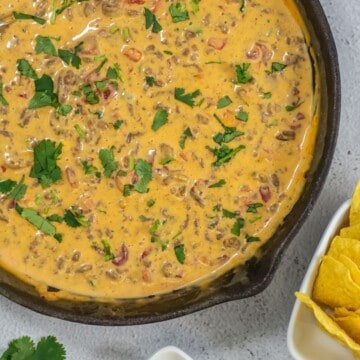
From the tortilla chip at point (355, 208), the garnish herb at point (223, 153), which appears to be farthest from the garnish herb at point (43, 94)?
the tortilla chip at point (355, 208)

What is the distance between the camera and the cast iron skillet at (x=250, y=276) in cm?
248

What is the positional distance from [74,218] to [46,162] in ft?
0.73

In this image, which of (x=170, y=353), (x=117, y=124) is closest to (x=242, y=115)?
(x=117, y=124)

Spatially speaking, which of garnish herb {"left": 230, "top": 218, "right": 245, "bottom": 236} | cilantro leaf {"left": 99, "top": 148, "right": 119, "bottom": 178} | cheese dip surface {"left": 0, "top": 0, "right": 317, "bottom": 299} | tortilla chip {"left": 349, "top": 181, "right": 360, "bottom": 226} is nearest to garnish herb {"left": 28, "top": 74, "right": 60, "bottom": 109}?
cheese dip surface {"left": 0, "top": 0, "right": 317, "bottom": 299}

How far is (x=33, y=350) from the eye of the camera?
271cm

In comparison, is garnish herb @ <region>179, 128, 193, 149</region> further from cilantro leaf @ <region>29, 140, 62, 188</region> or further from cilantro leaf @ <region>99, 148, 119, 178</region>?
cilantro leaf @ <region>29, 140, 62, 188</region>

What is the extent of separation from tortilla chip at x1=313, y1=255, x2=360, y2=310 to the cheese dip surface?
0.88 feet

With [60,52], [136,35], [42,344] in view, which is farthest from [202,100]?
[42,344]

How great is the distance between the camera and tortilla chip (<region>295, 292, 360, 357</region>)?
2.47 meters

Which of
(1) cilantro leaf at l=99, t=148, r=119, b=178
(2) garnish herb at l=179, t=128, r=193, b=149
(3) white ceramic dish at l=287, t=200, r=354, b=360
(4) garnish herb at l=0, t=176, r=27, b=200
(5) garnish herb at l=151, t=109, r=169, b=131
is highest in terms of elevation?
(5) garnish herb at l=151, t=109, r=169, b=131

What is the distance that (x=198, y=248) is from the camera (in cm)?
269

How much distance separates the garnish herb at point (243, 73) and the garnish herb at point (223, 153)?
0.24 m

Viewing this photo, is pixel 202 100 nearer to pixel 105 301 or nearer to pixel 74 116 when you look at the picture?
pixel 74 116

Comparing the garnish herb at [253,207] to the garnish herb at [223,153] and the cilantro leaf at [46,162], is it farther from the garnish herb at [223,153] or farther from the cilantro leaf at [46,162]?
the cilantro leaf at [46,162]
